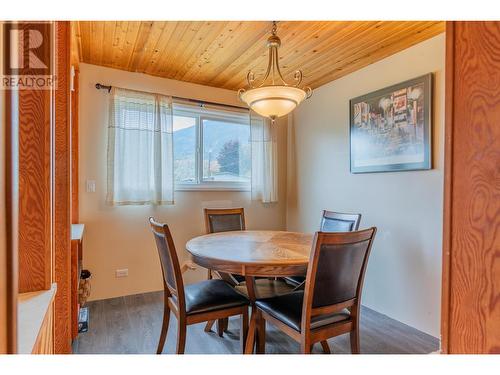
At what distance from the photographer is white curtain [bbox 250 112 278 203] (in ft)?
12.1


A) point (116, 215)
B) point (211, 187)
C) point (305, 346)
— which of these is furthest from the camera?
point (211, 187)

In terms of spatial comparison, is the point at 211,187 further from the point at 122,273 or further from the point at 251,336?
the point at 251,336

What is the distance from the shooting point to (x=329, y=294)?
158 centimetres

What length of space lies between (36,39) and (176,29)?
4.51ft

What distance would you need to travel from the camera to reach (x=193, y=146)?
11.3 ft

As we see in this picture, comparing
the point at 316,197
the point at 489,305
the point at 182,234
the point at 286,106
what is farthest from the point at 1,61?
the point at 316,197

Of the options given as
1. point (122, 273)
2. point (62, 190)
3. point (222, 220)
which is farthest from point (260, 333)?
point (122, 273)

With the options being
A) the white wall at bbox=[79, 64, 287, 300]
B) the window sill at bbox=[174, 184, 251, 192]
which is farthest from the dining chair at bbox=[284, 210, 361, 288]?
the white wall at bbox=[79, 64, 287, 300]

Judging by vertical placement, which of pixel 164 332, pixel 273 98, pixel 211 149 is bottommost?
pixel 164 332

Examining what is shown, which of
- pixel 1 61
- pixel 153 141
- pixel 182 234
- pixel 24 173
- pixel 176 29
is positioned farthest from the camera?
pixel 182 234

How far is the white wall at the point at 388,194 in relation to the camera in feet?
7.55

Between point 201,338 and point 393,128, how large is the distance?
235cm

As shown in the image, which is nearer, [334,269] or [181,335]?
[334,269]
